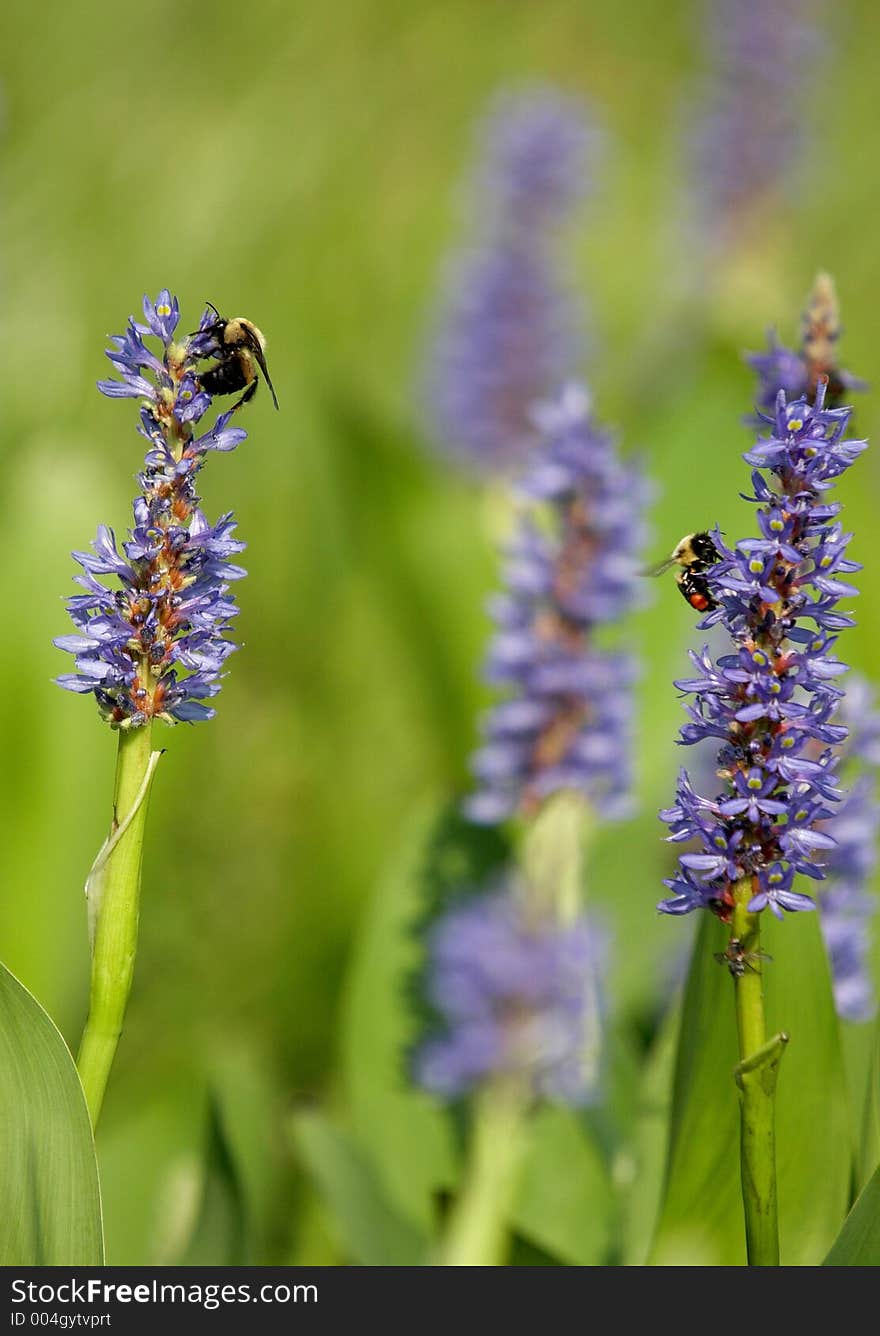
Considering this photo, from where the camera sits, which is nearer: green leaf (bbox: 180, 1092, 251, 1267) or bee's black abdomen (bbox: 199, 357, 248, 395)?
bee's black abdomen (bbox: 199, 357, 248, 395)

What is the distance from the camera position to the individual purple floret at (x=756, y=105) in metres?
6.96

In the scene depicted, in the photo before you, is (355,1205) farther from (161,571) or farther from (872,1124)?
(161,571)

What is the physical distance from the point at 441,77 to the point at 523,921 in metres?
9.22

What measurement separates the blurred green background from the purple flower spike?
155cm

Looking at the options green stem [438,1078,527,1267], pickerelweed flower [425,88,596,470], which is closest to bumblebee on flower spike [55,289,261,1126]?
green stem [438,1078,527,1267]

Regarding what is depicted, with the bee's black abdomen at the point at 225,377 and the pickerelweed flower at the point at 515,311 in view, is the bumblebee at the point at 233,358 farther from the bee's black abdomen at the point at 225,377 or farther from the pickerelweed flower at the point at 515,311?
the pickerelweed flower at the point at 515,311

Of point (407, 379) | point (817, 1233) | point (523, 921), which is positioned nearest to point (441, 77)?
point (407, 379)

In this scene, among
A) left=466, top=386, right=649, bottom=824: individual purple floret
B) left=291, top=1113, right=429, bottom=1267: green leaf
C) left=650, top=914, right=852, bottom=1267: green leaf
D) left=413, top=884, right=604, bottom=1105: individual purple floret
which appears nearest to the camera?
left=650, top=914, right=852, bottom=1267: green leaf

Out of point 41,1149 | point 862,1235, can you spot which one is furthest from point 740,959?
point 41,1149

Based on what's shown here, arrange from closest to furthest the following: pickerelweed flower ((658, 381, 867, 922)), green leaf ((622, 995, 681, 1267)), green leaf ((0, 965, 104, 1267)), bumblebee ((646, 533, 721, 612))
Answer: pickerelweed flower ((658, 381, 867, 922)), green leaf ((0, 965, 104, 1267)), bumblebee ((646, 533, 721, 612)), green leaf ((622, 995, 681, 1267))

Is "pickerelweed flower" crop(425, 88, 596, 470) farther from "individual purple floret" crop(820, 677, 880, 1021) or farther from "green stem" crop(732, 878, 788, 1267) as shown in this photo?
"green stem" crop(732, 878, 788, 1267)

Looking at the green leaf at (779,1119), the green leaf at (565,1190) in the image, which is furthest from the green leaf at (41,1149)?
the green leaf at (565,1190)

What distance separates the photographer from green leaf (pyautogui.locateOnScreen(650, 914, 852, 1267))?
1992 mm

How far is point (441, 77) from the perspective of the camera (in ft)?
35.1
